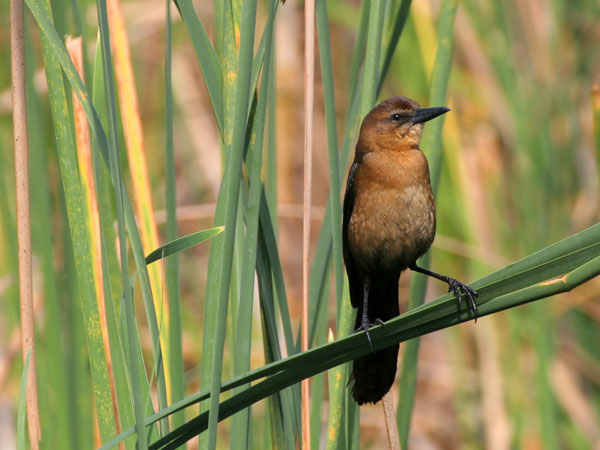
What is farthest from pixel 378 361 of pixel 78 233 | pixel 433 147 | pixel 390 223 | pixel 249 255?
pixel 78 233

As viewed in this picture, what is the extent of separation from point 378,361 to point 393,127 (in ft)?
2.18

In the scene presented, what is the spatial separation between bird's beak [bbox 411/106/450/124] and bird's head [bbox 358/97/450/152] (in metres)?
0.05

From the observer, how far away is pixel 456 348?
9.56 ft

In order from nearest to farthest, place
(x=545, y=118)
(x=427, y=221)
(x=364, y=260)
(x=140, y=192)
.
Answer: (x=140, y=192) → (x=427, y=221) → (x=364, y=260) → (x=545, y=118)

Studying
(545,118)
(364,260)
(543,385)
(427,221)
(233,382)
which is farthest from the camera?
(545,118)

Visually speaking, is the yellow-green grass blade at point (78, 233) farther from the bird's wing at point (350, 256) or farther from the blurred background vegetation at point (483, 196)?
the bird's wing at point (350, 256)

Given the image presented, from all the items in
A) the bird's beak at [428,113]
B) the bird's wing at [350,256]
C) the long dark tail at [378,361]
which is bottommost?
the long dark tail at [378,361]

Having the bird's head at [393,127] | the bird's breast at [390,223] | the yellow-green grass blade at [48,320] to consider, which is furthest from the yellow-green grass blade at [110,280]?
the bird's head at [393,127]

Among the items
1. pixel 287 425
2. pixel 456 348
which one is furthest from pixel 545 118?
pixel 287 425

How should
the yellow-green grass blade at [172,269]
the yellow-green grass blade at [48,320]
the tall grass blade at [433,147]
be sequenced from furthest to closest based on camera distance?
the yellow-green grass blade at [48,320], the tall grass blade at [433,147], the yellow-green grass blade at [172,269]

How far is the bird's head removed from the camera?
6.73ft

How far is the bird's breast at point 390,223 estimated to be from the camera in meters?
1.86

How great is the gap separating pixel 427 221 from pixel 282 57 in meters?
2.28

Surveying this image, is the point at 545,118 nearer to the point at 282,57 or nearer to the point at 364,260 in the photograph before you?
the point at 364,260
